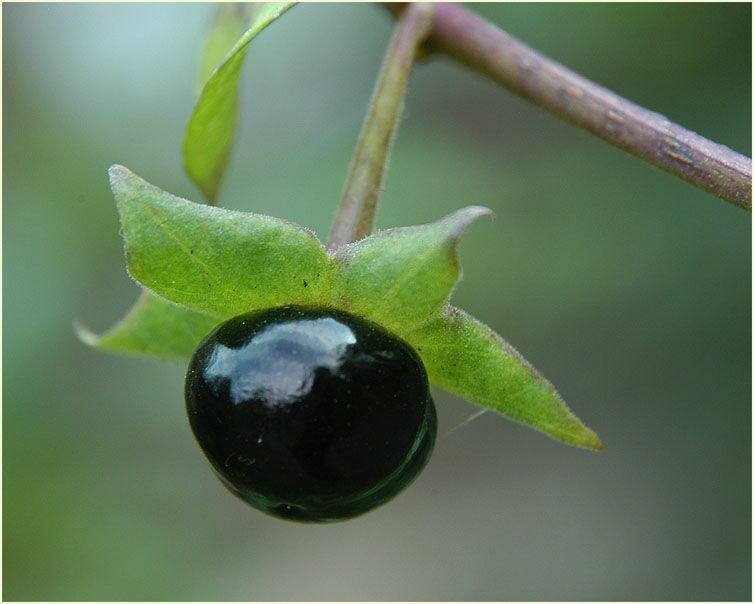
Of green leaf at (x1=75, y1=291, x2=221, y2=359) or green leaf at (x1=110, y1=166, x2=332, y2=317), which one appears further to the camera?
green leaf at (x1=75, y1=291, x2=221, y2=359)

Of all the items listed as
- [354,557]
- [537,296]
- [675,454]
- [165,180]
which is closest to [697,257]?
[537,296]

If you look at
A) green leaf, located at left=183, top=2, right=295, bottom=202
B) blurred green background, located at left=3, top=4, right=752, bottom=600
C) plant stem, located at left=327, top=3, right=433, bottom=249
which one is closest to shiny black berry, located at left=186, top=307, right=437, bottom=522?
plant stem, located at left=327, top=3, right=433, bottom=249

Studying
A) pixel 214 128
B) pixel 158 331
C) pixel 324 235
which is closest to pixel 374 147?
pixel 214 128

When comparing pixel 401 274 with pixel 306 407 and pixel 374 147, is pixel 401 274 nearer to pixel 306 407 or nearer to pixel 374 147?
pixel 306 407

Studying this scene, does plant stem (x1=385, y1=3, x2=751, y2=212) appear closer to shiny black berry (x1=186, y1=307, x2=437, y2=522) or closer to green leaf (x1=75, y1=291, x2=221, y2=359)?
shiny black berry (x1=186, y1=307, x2=437, y2=522)

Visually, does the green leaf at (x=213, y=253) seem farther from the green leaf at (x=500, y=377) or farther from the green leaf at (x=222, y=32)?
the green leaf at (x=222, y=32)
